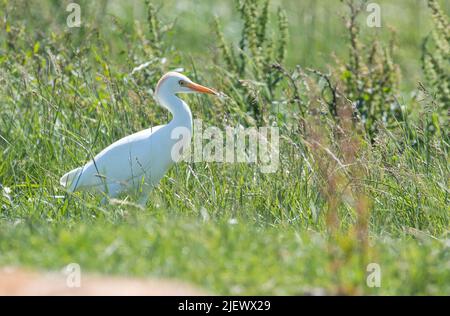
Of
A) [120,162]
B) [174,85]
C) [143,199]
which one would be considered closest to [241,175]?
[143,199]

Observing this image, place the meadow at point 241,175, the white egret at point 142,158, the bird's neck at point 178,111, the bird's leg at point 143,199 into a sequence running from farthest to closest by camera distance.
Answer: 1. the bird's neck at point 178,111
2. the white egret at point 142,158
3. the bird's leg at point 143,199
4. the meadow at point 241,175

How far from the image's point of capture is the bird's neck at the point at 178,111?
679 centimetres

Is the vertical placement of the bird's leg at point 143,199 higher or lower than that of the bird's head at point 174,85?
lower

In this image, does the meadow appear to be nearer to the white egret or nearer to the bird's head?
the white egret

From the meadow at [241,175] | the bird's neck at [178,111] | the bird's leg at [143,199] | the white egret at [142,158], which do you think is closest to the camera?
the meadow at [241,175]

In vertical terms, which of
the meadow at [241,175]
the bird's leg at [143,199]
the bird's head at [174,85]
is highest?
the bird's head at [174,85]

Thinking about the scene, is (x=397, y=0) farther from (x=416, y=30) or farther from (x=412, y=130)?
(x=412, y=130)

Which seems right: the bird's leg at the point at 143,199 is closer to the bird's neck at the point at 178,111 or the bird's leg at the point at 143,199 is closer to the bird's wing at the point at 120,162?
the bird's wing at the point at 120,162

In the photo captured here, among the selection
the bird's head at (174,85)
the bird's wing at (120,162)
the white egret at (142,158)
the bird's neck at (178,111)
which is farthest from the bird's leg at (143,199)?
the bird's head at (174,85)

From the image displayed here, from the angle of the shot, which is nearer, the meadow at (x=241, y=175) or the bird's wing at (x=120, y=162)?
the meadow at (x=241, y=175)

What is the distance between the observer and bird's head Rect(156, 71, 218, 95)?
22.6ft

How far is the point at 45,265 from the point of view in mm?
4148

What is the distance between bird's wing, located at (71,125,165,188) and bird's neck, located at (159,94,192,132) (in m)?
0.21

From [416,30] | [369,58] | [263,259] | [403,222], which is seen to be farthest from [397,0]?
[263,259]
